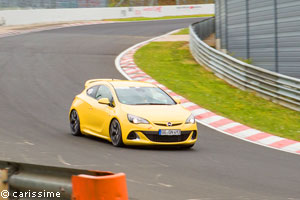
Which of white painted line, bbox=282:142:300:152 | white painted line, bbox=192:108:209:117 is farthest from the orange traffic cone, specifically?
white painted line, bbox=192:108:209:117

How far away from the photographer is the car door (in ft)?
41.3

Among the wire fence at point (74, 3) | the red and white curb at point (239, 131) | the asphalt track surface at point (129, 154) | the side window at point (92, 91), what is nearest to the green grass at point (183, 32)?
the wire fence at point (74, 3)

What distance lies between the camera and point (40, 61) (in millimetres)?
26828

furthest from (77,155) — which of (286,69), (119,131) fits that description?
(286,69)

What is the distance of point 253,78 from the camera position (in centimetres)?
2078

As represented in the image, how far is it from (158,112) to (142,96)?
37.7 inches

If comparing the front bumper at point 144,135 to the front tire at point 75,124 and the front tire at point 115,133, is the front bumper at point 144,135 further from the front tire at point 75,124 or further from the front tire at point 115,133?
the front tire at point 75,124

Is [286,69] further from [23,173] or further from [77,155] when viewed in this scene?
[23,173]

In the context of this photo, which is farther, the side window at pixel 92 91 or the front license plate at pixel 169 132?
the side window at pixel 92 91

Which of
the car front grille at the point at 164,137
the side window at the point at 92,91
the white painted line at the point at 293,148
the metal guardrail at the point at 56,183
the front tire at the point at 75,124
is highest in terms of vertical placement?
the metal guardrail at the point at 56,183

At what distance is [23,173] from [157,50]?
25.3m

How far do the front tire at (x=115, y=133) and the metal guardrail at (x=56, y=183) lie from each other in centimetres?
567

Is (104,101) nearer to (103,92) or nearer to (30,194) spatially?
(103,92)

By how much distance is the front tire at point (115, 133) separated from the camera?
11930 mm
